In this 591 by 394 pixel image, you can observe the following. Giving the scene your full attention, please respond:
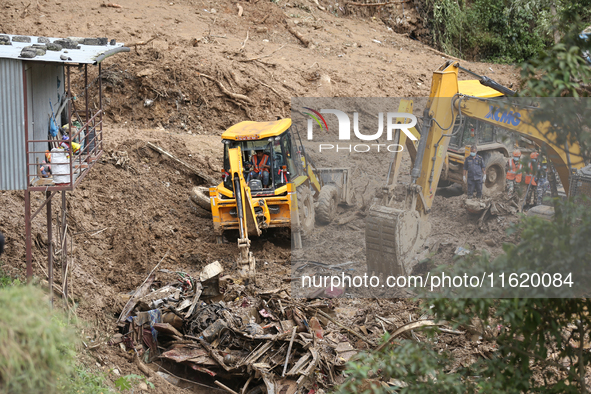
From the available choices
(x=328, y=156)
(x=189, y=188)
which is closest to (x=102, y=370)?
(x=189, y=188)

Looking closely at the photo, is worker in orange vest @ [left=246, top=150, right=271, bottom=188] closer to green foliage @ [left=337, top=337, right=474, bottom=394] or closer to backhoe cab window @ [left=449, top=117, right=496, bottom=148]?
backhoe cab window @ [left=449, top=117, right=496, bottom=148]

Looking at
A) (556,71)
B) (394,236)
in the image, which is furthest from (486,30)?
(556,71)

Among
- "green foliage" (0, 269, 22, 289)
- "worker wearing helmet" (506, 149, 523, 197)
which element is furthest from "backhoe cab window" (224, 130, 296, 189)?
"green foliage" (0, 269, 22, 289)

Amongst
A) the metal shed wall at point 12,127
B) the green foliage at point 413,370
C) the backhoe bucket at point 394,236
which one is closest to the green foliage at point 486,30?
the backhoe bucket at point 394,236

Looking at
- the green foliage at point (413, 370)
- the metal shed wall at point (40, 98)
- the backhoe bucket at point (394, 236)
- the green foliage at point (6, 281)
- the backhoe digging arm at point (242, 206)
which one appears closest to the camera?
the green foliage at point (413, 370)

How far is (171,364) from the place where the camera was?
9.09 m

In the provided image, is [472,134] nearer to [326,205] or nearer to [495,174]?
[495,174]

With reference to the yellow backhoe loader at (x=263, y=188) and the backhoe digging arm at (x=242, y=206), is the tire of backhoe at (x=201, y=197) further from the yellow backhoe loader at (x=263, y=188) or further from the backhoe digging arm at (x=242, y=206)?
the backhoe digging arm at (x=242, y=206)

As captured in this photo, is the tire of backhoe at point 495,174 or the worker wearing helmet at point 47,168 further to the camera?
the tire of backhoe at point 495,174

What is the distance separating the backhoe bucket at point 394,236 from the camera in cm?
952

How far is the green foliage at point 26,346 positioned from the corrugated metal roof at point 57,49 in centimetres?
427

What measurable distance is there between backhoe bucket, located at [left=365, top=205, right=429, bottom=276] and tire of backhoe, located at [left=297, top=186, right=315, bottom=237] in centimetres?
277

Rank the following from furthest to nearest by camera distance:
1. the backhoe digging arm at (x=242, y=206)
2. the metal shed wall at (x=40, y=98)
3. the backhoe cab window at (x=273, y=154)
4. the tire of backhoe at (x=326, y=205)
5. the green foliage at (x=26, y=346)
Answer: the tire of backhoe at (x=326, y=205) < the backhoe cab window at (x=273, y=154) < the backhoe digging arm at (x=242, y=206) < the metal shed wall at (x=40, y=98) < the green foliage at (x=26, y=346)

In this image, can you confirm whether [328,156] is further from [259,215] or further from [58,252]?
[58,252]
